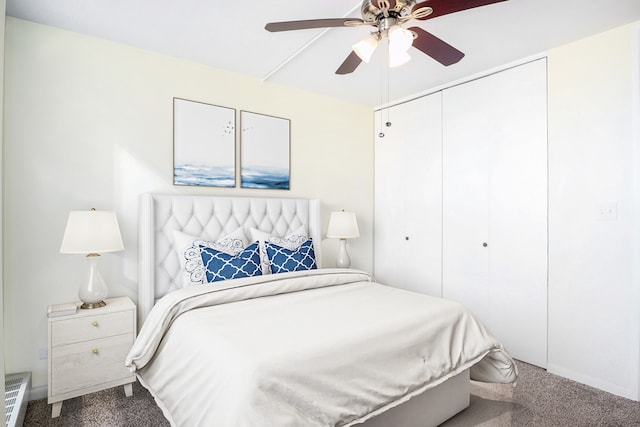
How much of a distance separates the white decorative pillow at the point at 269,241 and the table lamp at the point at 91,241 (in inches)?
42.5

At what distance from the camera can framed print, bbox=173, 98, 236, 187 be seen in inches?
122

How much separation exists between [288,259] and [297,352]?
4.80ft

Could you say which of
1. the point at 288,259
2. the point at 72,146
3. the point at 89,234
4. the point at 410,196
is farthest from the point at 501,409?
the point at 72,146

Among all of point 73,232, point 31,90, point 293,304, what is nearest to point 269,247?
point 293,304

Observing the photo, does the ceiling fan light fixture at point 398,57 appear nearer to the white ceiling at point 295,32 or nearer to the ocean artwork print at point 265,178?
the white ceiling at point 295,32

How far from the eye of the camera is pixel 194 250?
2.80 m

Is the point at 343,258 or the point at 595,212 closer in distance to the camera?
the point at 595,212

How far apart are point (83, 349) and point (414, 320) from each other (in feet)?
6.70

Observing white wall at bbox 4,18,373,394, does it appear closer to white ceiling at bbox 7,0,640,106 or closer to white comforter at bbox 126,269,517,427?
white ceiling at bbox 7,0,640,106

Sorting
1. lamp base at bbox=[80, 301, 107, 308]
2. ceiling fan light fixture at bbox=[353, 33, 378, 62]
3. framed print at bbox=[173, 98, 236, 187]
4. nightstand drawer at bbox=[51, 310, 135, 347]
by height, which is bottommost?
nightstand drawer at bbox=[51, 310, 135, 347]

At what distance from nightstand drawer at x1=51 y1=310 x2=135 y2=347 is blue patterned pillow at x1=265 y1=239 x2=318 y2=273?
3.55ft

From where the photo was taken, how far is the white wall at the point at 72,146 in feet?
8.09

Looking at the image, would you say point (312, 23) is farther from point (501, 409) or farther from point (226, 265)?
point (501, 409)

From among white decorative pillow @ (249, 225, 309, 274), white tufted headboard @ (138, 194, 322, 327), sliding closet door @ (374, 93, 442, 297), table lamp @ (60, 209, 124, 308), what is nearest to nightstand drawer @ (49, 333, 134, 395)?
table lamp @ (60, 209, 124, 308)
